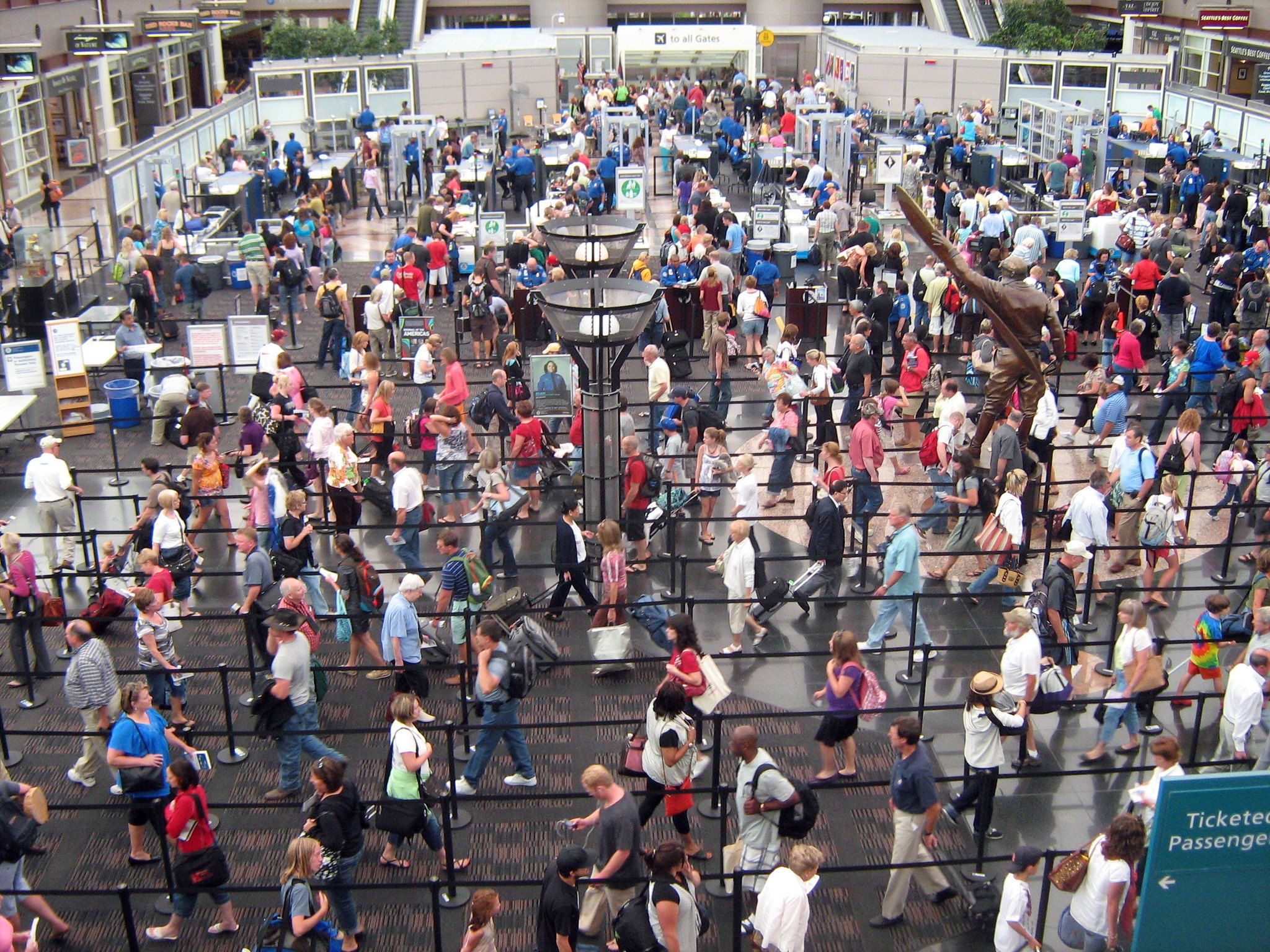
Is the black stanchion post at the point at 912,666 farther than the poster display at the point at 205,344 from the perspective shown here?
No

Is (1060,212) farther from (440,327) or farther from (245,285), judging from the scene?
(245,285)

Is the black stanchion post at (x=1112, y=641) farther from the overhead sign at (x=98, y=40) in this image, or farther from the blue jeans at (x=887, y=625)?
the overhead sign at (x=98, y=40)

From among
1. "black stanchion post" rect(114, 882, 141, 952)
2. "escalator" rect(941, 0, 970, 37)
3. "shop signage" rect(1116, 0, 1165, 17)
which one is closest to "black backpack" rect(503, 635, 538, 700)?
"black stanchion post" rect(114, 882, 141, 952)

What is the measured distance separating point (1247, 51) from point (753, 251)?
27.6 m

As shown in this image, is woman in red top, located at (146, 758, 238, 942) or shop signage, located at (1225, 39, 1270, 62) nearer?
woman in red top, located at (146, 758, 238, 942)

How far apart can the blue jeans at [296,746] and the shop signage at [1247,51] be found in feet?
132

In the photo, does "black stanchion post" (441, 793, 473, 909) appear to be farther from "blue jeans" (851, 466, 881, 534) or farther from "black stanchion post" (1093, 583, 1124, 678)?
"blue jeans" (851, 466, 881, 534)

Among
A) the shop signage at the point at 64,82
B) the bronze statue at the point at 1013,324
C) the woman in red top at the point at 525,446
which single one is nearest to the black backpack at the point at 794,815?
the woman in red top at the point at 525,446

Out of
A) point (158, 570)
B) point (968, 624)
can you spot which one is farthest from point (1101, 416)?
point (158, 570)

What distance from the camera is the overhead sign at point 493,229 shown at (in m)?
23.4

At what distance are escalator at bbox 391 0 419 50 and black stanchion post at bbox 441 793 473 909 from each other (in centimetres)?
4998

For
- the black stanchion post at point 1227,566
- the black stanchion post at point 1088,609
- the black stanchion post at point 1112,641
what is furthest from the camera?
the black stanchion post at point 1227,566

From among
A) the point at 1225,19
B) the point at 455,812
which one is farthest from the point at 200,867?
the point at 1225,19

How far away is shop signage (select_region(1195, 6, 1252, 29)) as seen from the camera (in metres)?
42.4
